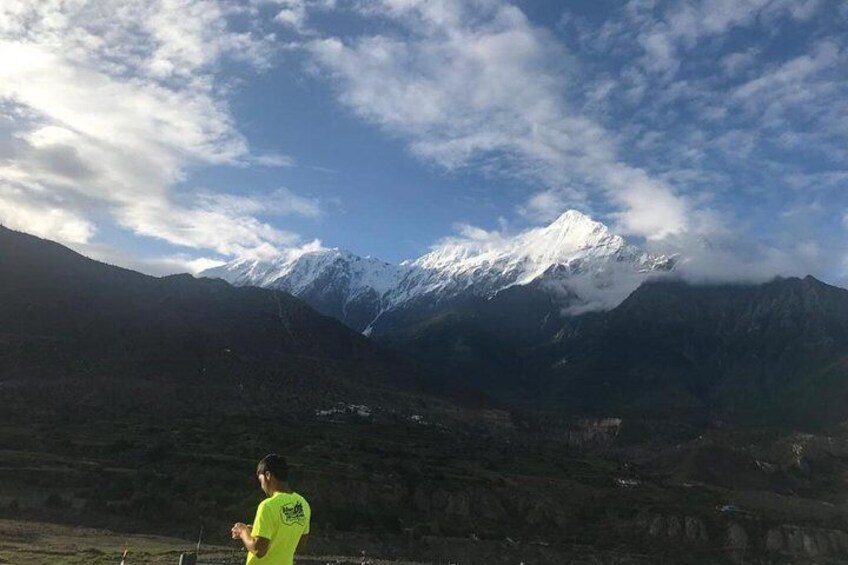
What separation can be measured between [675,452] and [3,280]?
14725cm

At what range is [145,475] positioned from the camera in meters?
64.3

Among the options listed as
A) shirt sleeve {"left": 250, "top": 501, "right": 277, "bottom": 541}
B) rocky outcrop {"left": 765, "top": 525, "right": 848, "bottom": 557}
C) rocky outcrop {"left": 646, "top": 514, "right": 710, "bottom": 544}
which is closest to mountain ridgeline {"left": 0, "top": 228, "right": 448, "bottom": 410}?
rocky outcrop {"left": 646, "top": 514, "right": 710, "bottom": 544}

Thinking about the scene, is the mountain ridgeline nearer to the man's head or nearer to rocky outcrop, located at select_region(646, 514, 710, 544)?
rocky outcrop, located at select_region(646, 514, 710, 544)

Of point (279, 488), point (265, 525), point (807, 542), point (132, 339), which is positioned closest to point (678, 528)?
point (807, 542)

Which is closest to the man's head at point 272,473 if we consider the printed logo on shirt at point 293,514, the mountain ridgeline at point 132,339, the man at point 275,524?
the man at point 275,524

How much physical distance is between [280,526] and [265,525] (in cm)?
17

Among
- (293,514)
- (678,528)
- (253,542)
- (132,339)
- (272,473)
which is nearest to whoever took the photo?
(253,542)

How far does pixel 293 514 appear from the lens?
8.24m

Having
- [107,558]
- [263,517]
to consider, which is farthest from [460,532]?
[263,517]

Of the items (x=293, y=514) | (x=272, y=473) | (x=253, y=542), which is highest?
(x=272, y=473)

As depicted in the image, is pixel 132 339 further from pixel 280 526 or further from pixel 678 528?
pixel 280 526

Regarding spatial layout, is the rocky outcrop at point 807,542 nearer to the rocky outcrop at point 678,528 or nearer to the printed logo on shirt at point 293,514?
the rocky outcrop at point 678,528

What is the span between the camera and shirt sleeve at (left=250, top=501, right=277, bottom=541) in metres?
8.07

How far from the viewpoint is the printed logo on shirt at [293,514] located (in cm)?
816
